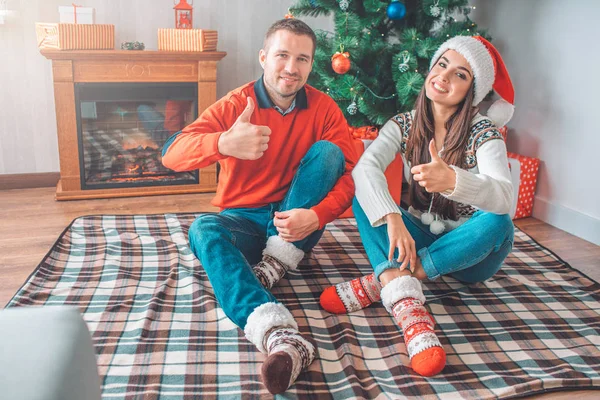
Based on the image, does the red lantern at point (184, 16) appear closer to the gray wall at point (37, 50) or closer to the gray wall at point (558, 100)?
the gray wall at point (37, 50)

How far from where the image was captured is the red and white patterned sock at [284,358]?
121 centimetres

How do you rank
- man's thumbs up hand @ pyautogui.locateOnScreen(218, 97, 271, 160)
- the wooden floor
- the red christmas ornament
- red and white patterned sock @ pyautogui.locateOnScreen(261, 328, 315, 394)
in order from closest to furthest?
red and white patterned sock @ pyautogui.locateOnScreen(261, 328, 315, 394) < man's thumbs up hand @ pyautogui.locateOnScreen(218, 97, 271, 160) < the wooden floor < the red christmas ornament

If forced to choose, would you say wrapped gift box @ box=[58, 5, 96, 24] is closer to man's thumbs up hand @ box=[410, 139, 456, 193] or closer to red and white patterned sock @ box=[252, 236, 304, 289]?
red and white patterned sock @ box=[252, 236, 304, 289]

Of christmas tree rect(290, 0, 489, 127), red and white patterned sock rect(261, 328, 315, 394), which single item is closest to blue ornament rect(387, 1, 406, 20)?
christmas tree rect(290, 0, 489, 127)

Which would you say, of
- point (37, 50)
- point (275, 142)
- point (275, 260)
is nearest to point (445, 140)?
point (275, 142)

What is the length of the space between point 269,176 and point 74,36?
139 cm

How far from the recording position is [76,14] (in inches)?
101

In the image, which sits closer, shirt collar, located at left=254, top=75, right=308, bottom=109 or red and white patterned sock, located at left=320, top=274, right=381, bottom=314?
red and white patterned sock, located at left=320, top=274, right=381, bottom=314

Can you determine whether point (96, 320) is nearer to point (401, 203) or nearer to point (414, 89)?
point (414, 89)

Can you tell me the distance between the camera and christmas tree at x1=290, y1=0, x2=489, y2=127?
A: 234cm

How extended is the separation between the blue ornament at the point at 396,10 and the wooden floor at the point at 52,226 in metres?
1.10

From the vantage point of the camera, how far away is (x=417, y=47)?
7.72 ft

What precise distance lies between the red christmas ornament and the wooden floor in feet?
2.92

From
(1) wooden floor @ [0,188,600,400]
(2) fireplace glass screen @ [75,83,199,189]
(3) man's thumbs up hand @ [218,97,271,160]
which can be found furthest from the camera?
(2) fireplace glass screen @ [75,83,199,189]
